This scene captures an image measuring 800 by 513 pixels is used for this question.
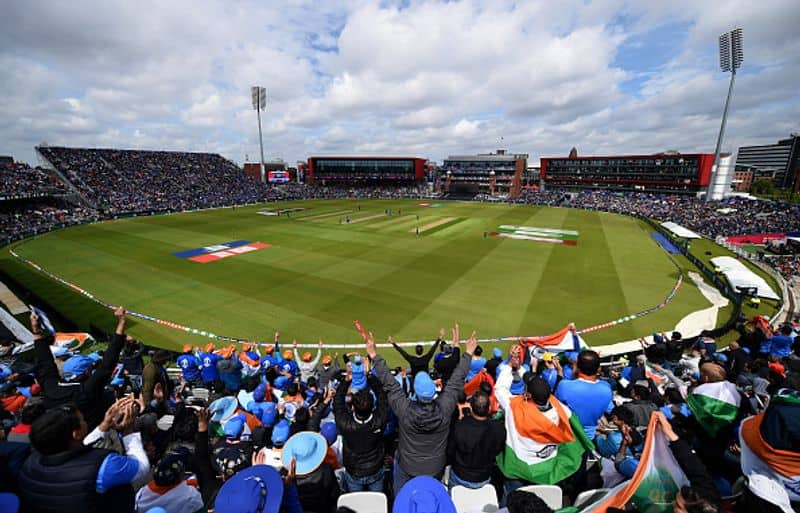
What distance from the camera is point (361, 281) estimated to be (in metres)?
23.0

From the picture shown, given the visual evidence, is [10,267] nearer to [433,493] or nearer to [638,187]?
[433,493]

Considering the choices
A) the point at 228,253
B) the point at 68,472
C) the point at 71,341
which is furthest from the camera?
the point at 228,253

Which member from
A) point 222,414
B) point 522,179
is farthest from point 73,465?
point 522,179

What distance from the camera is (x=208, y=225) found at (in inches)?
1752

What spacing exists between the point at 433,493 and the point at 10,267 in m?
38.9

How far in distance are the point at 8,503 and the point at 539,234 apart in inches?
A: 1656

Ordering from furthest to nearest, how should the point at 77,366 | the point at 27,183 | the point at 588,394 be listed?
the point at 27,183 → the point at 77,366 → the point at 588,394

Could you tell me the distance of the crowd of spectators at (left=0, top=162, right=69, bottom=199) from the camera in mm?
47375

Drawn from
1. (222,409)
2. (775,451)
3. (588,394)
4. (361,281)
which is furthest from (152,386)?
(361,281)

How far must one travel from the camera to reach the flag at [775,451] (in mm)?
2869

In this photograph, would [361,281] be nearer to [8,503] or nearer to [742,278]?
[8,503]

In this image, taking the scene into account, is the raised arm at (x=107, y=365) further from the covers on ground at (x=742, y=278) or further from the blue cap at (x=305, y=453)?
the covers on ground at (x=742, y=278)

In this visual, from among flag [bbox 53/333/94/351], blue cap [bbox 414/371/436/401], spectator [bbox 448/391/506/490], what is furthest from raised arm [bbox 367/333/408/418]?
flag [bbox 53/333/94/351]

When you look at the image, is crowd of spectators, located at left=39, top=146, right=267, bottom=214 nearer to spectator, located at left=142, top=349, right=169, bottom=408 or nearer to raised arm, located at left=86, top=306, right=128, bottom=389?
spectator, located at left=142, top=349, right=169, bottom=408
